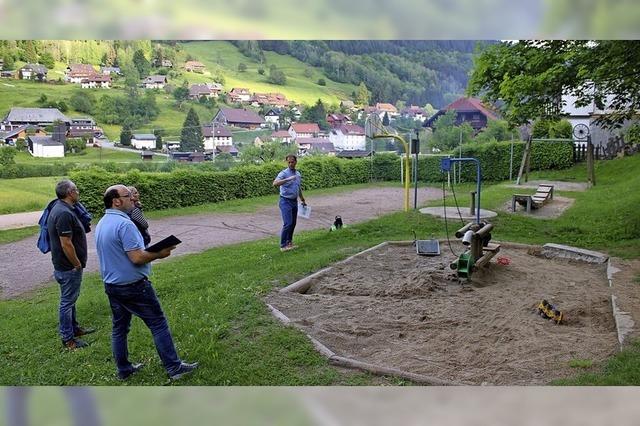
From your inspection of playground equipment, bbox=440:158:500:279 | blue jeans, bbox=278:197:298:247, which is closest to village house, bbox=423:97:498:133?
playground equipment, bbox=440:158:500:279

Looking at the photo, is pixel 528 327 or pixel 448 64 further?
pixel 448 64

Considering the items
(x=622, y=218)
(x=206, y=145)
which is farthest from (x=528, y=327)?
(x=206, y=145)

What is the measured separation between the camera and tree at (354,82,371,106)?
5.28 m

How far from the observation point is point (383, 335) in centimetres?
438

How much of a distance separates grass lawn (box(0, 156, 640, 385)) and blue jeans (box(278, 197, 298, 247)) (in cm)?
11

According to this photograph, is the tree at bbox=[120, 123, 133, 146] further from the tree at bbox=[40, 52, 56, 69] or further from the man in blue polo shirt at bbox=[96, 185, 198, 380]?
the man in blue polo shirt at bbox=[96, 185, 198, 380]

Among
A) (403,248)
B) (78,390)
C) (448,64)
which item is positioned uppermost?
(448,64)

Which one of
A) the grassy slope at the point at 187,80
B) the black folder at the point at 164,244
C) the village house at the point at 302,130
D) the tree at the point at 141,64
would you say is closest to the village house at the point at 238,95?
the grassy slope at the point at 187,80

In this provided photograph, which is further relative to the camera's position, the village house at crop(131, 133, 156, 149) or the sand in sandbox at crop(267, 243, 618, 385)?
the village house at crop(131, 133, 156, 149)

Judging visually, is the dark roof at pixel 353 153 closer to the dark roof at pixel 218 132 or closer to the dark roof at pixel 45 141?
the dark roof at pixel 218 132

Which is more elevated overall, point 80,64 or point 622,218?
point 80,64
